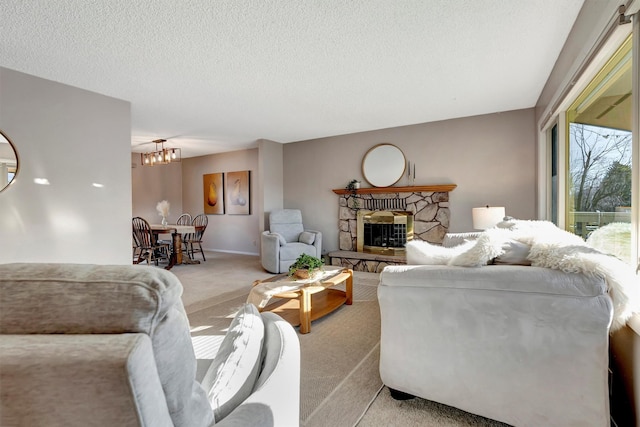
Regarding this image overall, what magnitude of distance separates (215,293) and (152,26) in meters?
2.84

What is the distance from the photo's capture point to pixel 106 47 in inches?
97.0

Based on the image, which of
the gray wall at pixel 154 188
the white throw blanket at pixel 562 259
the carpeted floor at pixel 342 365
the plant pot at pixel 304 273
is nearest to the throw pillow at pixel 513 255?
the white throw blanket at pixel 562 259

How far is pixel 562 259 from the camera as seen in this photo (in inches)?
53.1

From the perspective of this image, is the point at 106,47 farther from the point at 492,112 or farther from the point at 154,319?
the point at 492,112

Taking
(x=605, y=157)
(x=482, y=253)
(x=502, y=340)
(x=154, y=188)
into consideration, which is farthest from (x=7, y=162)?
(x=154, y=188)

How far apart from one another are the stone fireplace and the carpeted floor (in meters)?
1.36

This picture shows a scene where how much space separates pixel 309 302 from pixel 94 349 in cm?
222

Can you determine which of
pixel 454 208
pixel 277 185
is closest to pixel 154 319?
pixel 454 208

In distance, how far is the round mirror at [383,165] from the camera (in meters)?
5.13

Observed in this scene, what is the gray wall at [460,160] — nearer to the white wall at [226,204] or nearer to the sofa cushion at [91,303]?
the white wall at [226,204]

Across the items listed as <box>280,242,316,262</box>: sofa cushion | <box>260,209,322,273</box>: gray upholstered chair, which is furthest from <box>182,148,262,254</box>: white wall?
<box>280,242,316,262</box>: sofa cushion

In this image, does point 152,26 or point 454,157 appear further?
point 454,157

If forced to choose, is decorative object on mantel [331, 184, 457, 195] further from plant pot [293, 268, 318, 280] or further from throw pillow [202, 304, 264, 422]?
throw pillow [202, 304, 264, 422]

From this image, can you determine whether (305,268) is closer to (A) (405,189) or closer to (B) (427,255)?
(B) (427,255)
